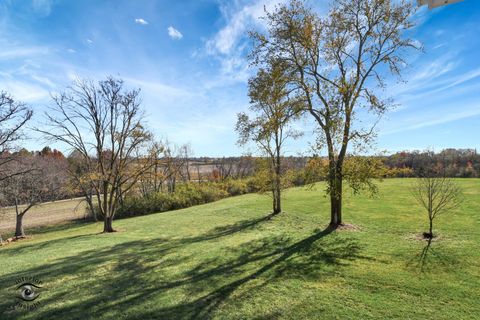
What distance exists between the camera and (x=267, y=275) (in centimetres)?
702

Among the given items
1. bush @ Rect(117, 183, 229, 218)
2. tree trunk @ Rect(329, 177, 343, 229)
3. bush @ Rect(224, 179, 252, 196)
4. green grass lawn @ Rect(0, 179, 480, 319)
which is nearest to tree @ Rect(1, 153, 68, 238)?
bush @ Rect(117, 183, 229, 218)

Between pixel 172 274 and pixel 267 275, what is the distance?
8.34 feet

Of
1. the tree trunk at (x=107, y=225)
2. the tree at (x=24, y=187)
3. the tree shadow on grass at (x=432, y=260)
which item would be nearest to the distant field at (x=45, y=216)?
the tree at (x=24, y=187)

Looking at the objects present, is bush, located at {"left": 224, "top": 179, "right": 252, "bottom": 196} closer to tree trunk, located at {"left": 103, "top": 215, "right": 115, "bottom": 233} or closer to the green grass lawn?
tree trunk, located at {"left": 103, "top": 215, "right": 115, "bottom": 233}

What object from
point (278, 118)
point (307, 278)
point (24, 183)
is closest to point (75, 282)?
point (307, 278)

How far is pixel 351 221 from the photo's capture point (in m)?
13.8

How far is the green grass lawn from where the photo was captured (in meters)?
5.16

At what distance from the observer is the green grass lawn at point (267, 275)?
5.16m

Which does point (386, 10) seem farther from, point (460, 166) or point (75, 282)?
point (460, 166)

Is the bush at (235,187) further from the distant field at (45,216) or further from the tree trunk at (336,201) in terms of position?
the tree trunk at (336,201)

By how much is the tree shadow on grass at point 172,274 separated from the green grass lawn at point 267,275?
3cm

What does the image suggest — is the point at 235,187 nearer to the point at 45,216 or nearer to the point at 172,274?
the point at 45,216

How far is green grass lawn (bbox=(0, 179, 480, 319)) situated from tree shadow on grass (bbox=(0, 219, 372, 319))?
0.09ft

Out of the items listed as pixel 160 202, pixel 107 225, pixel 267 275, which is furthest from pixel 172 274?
pixel 160 202
